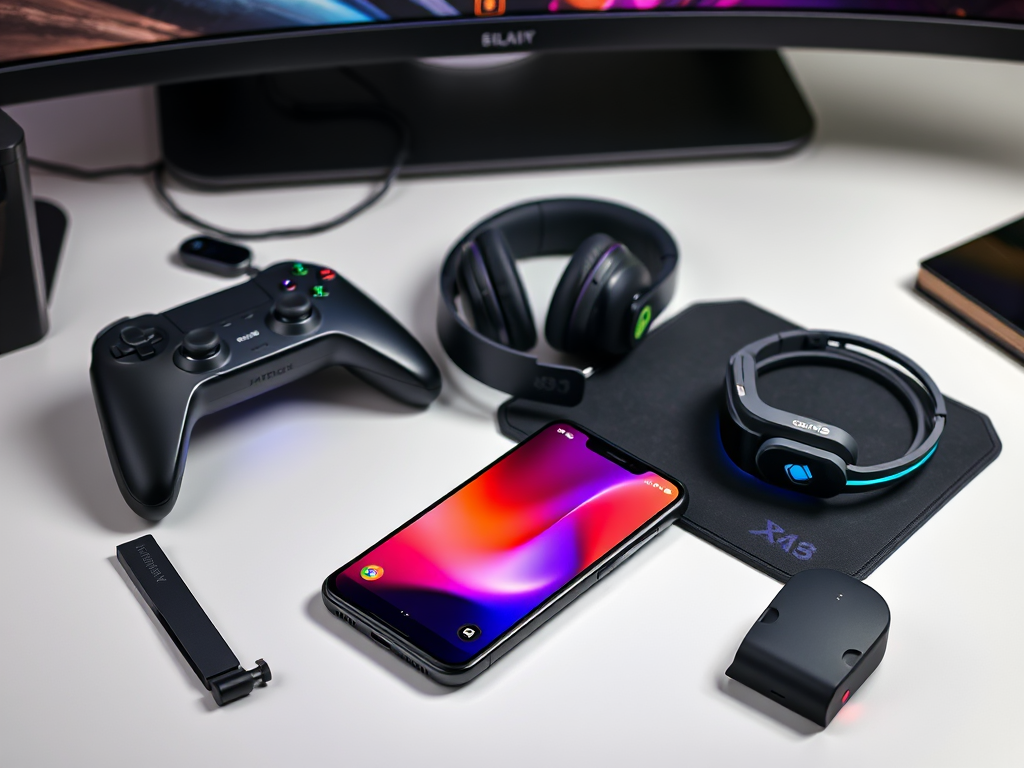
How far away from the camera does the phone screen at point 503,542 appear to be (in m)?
0.58

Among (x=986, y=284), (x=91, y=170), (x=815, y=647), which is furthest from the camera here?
(x=91, y=170)

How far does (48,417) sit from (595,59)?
65cm

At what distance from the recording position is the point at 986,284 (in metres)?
0.82

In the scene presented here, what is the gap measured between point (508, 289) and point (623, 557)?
0.21 metres

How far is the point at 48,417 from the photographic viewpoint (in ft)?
2.38

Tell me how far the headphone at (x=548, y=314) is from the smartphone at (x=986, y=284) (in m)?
0.22

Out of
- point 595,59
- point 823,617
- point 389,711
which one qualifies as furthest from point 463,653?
point 595,59

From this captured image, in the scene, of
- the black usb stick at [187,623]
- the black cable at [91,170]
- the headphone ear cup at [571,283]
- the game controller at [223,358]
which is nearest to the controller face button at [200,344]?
the game controller at [223,358]

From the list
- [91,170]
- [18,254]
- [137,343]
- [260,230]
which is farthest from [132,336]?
[91,170]

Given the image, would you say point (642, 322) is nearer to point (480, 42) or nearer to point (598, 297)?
point (598, 297)

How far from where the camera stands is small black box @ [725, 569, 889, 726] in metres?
0.55

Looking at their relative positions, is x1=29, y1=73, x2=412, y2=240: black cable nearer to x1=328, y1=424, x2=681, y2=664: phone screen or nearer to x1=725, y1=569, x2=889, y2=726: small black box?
x1=328, y1=424, x2=681, y2=664: phone screen

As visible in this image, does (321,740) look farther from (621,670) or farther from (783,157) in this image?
(783,157)

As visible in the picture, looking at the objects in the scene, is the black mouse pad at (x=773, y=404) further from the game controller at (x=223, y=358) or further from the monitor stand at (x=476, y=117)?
the monitor stand at (x=476, y=117)
